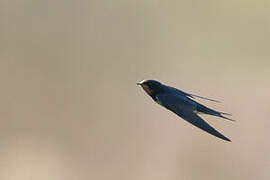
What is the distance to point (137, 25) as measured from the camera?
1849 millimetres

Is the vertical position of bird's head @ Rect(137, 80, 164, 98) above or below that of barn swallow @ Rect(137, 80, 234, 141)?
above

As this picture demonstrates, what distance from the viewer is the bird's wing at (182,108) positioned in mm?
538

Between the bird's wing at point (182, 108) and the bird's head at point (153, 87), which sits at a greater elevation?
the bird's head at point (153, 87)

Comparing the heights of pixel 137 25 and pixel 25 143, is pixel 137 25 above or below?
above

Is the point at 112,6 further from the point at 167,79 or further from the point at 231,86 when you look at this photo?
the point at 231,86

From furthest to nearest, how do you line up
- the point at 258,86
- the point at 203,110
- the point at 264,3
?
the point at 264,3 < the point at 258,86 < the point at 203,110

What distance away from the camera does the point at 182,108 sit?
1.88 ft

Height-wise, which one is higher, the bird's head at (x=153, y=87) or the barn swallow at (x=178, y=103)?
the bird's head at (x=153, y=87)

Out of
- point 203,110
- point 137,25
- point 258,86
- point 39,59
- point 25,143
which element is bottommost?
point 203,110

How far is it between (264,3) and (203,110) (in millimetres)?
1320

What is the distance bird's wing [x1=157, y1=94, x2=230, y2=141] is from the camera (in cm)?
54

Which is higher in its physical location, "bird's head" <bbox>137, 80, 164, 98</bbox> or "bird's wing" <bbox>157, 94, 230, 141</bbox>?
"bird's head" <bbox>137, 80, 164, 98</bbox>

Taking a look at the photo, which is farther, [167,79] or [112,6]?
[112,6]

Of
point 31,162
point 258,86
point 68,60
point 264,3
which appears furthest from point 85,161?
point 264,3
